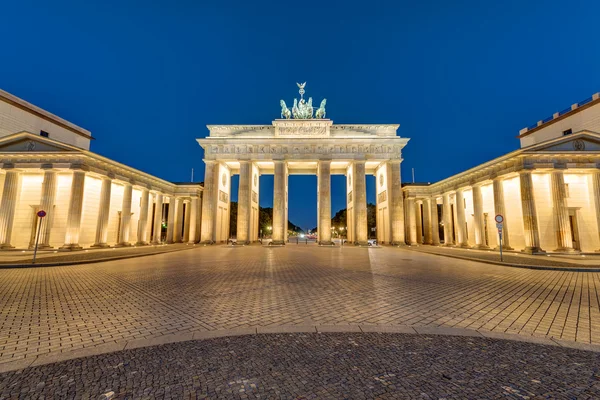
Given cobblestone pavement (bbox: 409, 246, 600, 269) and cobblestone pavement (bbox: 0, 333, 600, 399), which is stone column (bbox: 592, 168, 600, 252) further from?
cobblestone pavement (bbox: 0, 333, 600, 399)

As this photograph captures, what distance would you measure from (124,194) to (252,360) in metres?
36.8

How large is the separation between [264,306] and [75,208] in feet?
96.8

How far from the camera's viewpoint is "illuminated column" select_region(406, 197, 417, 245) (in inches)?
1565

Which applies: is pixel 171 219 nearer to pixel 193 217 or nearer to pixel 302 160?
pixel 193 217

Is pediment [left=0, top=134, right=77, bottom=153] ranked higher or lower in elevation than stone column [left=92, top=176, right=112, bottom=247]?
higher

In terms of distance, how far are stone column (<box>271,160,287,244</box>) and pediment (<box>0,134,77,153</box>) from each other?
23.2 meters

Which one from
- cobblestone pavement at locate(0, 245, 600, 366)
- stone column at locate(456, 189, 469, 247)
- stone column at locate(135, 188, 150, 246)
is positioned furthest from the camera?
stone column at locate(135, 188, 150, 246)

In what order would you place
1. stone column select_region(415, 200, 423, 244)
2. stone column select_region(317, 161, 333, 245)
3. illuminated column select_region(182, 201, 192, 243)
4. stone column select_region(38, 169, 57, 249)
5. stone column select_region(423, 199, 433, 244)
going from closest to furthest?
stone column select_region(38, 169, 57, 249), stone column select_region(317, 161, 333, 245), stone column select_region(423, 199, 433, 244), stone column select_region(415, 200, 423, 244), illuminated column select_region(182, 201, 192, 243)

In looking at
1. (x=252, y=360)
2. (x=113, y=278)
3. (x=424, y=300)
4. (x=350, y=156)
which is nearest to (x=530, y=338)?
(x=424, y=300)

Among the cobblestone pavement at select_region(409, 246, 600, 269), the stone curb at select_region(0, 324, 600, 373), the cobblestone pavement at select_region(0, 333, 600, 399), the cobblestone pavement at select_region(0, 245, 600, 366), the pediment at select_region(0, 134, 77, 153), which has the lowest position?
the cobblestone pavement at select_region(409, 246, 600, 269)

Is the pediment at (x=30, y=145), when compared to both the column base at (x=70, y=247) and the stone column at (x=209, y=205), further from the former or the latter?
the stone column at (x=209, y=205)

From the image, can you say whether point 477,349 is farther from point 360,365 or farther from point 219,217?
point 219,217

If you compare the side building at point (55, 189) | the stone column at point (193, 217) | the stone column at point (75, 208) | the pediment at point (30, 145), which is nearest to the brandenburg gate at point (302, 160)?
the stone column at point (193, 217)

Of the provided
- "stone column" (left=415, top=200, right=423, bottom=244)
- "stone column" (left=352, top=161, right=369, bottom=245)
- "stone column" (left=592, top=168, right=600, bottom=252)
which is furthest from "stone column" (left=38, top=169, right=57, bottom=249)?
"stone column" (left=592, top=168, right=600, bottom=252)
